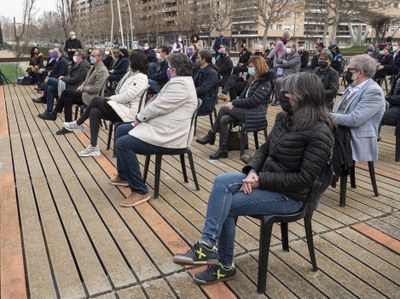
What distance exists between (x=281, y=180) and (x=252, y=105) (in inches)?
111

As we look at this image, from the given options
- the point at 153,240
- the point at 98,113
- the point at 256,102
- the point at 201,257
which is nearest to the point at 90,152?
the point at 98,113

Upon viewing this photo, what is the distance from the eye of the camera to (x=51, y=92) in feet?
25.3

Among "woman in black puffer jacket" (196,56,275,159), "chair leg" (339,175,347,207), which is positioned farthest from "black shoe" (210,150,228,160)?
"chair leg" (339,175,347,207)

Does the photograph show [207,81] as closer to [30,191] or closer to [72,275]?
[30,191]

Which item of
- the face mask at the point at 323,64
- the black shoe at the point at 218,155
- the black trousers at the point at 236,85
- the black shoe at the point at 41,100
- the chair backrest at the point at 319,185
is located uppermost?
the face mask at the point at 323,64

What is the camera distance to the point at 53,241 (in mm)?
2924

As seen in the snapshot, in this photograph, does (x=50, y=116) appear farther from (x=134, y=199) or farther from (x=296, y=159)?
(x=296, y=159)

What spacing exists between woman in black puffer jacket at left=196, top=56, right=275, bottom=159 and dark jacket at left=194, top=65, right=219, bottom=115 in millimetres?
729

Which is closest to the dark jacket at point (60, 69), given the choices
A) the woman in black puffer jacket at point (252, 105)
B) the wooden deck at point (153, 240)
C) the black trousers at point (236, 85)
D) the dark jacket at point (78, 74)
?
the dark jacket at point (78, 74)

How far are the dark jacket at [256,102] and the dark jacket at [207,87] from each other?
96 centimetres

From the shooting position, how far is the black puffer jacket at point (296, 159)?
7.34 ft

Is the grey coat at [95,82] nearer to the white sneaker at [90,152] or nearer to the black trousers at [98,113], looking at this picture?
the black trousers at [98,113]

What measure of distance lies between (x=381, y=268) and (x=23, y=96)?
10144mm

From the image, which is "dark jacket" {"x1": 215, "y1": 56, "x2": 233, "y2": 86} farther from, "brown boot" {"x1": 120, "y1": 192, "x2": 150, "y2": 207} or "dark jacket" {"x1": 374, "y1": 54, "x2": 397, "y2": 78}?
"brown boot" {"x1": 120, "y1": 192, "x2": 150, "y2": 207}
